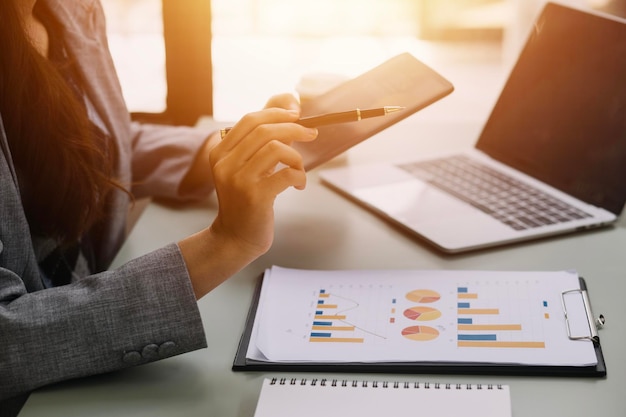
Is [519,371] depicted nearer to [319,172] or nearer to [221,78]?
[319,172]

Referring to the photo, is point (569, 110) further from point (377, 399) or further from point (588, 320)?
point (377, 399)

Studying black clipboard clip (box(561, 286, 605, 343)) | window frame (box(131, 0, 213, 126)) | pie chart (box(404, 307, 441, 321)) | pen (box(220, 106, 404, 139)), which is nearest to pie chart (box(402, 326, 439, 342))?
pie chart (box(404, 307, 441, 321))

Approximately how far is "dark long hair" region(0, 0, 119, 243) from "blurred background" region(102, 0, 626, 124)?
77 cm

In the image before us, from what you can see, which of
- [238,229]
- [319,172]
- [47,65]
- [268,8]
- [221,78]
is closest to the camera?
[238,229]

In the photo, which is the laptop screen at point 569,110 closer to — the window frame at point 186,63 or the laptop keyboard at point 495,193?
the laptop keyboard at point 495,193

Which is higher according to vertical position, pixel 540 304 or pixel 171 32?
pixel 171 32

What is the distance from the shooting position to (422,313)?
81cm

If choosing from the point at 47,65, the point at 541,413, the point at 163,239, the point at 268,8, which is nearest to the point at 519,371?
the point at 541,413

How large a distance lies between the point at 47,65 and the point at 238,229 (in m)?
0.33

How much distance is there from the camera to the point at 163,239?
3.39 ft

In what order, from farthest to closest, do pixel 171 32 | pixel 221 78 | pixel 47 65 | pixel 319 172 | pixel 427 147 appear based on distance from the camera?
pixel 221 78 → pixel 171 32 → pixel 427 147 → pixel 319 172 → pixel 47 65

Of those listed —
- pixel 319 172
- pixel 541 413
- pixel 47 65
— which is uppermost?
pixel 47 65

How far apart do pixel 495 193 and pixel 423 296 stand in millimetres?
320

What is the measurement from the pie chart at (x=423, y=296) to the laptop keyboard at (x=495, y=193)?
0.21 m
